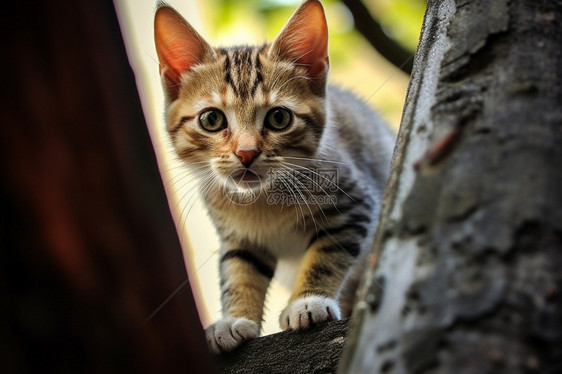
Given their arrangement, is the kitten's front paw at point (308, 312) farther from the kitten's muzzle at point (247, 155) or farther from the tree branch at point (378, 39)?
the tree branch at point (378, 39)

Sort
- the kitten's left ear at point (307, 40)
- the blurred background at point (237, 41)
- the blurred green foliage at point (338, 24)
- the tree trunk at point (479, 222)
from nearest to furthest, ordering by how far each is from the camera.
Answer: the tree trunk at point (479, 222)
the kitten's left ear at point (307, 40)
the blurred background at point (237, 41)
the blurred green foliage at point (338, 24)

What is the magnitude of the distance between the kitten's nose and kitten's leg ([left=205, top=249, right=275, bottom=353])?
0.57 meters

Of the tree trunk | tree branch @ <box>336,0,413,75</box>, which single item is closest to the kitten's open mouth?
tree branch @ <box>336,0,413,75</box>

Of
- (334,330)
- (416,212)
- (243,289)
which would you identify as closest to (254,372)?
(334,330)

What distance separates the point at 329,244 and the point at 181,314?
59.7 inches

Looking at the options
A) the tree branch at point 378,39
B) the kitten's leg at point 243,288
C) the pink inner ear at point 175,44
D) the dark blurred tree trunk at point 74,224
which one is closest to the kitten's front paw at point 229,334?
the kitten's leg at point 243,288

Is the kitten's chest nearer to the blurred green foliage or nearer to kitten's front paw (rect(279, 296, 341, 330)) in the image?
kitten's front paw (rect(279, 296, 341, 330))

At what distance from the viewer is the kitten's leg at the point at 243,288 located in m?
1.97

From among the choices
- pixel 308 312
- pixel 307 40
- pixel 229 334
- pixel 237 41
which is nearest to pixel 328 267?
pixel 308 312

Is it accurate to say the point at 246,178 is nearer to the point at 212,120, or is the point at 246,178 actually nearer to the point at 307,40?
the point at 212,120

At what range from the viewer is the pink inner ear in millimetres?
2279

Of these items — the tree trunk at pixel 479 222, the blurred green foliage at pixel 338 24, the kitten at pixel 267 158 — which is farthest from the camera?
the blurred green foliage at pixel 338 24

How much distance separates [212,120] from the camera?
2.28 meters

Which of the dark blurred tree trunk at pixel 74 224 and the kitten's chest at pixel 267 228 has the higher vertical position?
the dark blurred tree trunk at pixel 74 224
